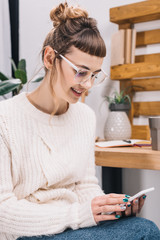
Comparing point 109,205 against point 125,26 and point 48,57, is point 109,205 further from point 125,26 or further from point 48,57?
point 125,26

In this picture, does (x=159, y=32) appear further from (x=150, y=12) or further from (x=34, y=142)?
(x=34, y=142)

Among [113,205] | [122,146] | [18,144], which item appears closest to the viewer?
[113,205]

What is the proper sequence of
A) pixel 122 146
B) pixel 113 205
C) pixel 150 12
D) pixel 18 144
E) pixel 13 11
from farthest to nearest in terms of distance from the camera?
1. pixel 13 11
2. pixel 150 12
3. pixel 122 146
4. pixel 18 144
5. pixel 113 205

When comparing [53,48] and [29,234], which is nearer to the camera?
[29,234]

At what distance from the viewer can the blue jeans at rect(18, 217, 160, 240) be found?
83cm

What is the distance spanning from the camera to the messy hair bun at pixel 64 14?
3.40 ft

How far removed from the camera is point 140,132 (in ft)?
6.12

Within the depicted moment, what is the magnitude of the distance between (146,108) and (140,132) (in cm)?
15

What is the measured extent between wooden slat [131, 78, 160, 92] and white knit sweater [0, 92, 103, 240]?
31.1 inches

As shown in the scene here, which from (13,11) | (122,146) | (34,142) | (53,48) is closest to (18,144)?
(34,142)

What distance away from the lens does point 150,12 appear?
1.72m

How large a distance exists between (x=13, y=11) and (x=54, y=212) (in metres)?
2.01

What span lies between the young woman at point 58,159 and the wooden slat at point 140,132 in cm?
76

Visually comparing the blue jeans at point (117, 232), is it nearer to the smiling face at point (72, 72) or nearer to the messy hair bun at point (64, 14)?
the smiling face at point (72, 72)
